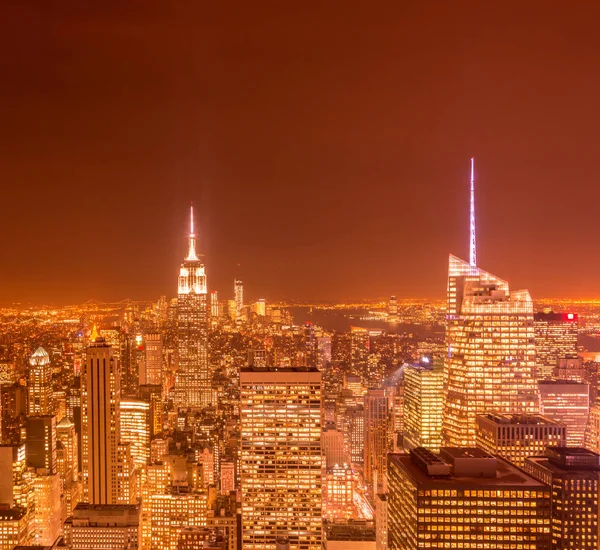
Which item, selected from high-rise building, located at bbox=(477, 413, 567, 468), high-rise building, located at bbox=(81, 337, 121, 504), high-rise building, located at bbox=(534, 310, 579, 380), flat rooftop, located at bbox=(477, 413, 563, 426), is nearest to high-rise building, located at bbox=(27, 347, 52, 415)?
high-rise building, located at bbox=(81, 337, 121, 504)

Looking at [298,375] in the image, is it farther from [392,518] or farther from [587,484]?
[587,484]

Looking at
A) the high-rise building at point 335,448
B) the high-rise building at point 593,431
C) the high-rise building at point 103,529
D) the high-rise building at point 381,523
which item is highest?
the high-rise building at point 593,431

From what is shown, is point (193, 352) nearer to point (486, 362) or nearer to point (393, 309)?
point (486, 362)

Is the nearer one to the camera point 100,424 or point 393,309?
point 393,309

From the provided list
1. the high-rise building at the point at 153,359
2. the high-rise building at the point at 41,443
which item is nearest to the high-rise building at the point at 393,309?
the high-rise building at the point at 153,359

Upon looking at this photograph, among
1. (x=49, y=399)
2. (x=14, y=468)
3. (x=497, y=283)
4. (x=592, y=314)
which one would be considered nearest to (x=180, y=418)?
(x=49, y=399)

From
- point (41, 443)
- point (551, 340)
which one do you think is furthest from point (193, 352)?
point (551, 340)

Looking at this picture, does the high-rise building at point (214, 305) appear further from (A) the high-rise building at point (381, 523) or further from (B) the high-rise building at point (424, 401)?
(A) the high-rise building at point (381, 523)

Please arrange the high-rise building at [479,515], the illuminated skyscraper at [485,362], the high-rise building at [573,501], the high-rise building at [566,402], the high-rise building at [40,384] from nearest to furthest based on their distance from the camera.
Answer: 1. the high-rise building at [479,515]
2. the high-rise building at [573,501]
3. the high-rise building at [40,384]
4. the high-rise building at [566,402]
5. the illuminated skyscraper at [485,362]
